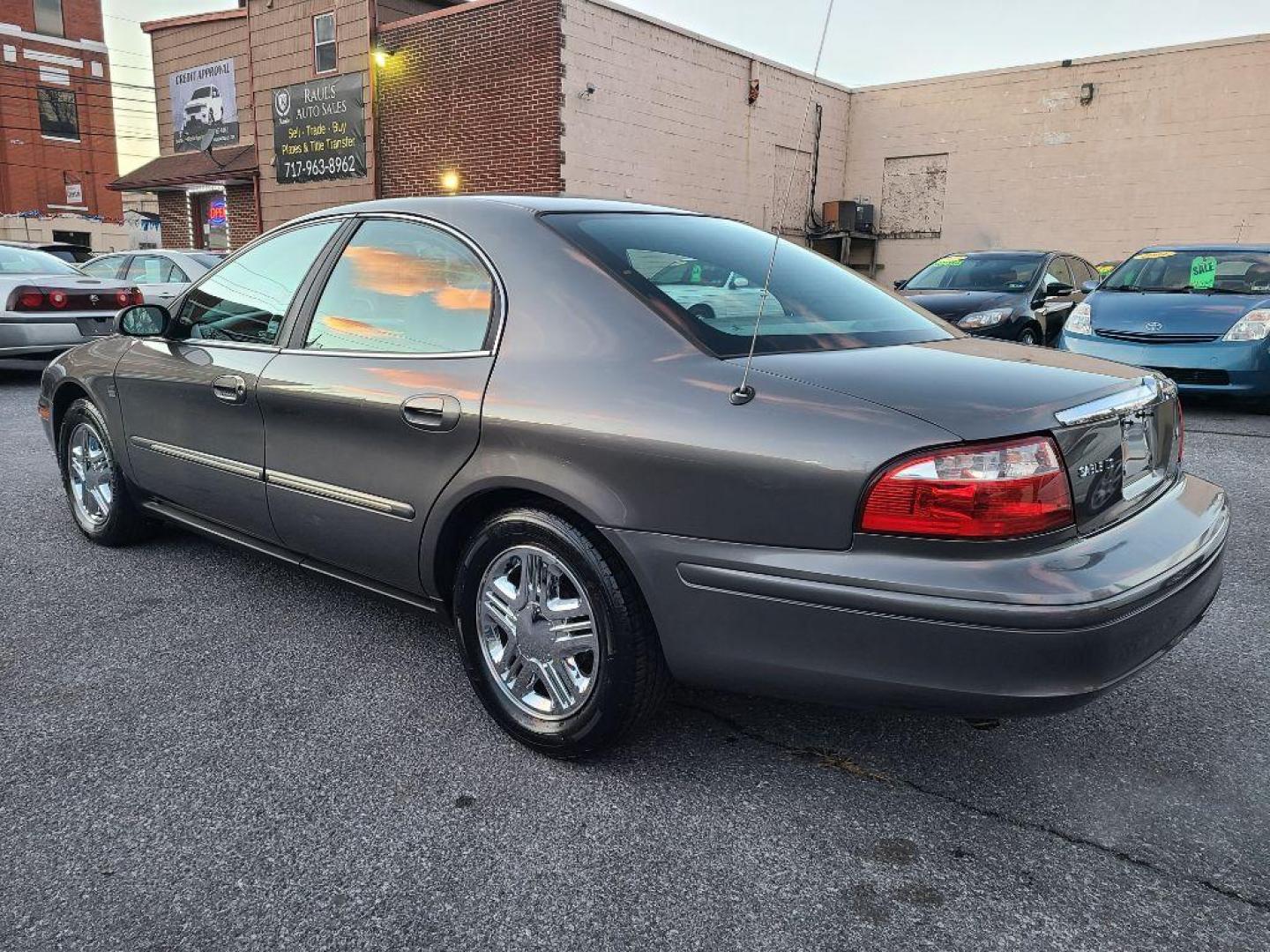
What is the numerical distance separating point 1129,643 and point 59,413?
4713 millimetres

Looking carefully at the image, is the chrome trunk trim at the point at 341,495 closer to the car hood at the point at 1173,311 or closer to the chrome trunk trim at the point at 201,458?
the chrome trunk trim at the point at 201,458

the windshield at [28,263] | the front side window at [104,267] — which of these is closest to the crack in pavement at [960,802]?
the windshield at [28,263]

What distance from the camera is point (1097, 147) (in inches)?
695

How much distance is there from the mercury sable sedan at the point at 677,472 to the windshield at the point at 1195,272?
6818 mm

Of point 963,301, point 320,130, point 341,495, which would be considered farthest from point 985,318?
point 320,130

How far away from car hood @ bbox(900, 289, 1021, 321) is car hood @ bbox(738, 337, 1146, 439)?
22.6 ft

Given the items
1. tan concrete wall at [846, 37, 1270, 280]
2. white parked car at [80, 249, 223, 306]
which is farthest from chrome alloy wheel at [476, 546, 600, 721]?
tan concrete wall at [846, 37, 1270, 280]

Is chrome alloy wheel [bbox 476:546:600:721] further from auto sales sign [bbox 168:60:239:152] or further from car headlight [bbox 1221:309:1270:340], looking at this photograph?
auto sales sign [bbox 168:60:239:152]

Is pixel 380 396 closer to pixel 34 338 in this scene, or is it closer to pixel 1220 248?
pixel 34 338

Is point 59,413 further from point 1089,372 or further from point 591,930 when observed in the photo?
point 1089,372

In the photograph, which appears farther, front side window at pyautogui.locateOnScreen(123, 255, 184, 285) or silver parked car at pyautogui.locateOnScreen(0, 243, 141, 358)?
front side window at pyautogui.locateOnScreen(123, 255, 184, 285)

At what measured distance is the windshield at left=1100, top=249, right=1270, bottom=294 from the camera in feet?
26.9

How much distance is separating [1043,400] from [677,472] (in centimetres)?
81

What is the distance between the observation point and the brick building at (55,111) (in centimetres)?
3656
